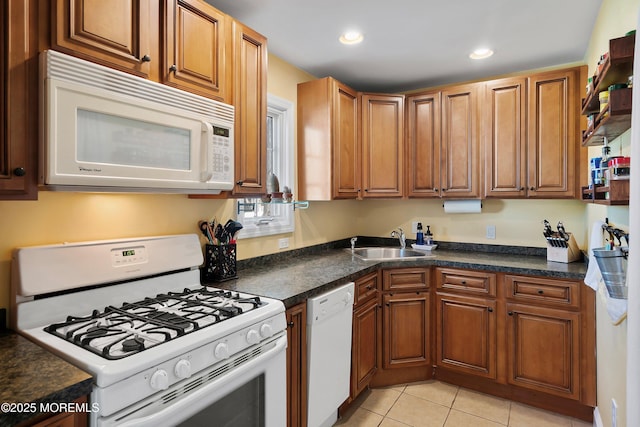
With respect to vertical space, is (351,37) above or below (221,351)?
above

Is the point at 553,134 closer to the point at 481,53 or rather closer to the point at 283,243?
the point at 481,53

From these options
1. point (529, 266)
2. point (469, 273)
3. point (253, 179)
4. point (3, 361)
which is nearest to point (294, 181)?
point (253, 179)

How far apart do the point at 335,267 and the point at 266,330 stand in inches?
41.4

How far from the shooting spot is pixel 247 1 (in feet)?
6.48

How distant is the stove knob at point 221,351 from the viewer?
1245 millimetres

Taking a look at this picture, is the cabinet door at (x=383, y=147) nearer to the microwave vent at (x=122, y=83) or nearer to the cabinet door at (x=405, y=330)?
the cabinet door at (x=405, y=330)

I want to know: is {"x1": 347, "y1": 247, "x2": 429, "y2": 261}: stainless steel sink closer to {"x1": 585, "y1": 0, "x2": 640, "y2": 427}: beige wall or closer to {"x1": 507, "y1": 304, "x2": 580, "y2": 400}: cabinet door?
{"x1": 507, "y1": 304, "x2": 580, "y2": 400}: cabinet door

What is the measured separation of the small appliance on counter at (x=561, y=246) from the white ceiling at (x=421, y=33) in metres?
1.27

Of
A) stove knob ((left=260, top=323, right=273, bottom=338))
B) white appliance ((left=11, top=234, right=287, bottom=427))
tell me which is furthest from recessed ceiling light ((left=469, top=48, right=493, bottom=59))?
stove knob ((left=260, top=323, right=273, bottom=338))

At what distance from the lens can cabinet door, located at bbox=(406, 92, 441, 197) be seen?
3.07m

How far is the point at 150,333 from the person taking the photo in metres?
1.24

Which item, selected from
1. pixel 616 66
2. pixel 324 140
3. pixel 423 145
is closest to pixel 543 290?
pixel 423 145

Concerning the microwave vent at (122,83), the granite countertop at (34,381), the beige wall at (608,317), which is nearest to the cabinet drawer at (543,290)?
the beige wall at (608,317)

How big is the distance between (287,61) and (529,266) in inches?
91.3
